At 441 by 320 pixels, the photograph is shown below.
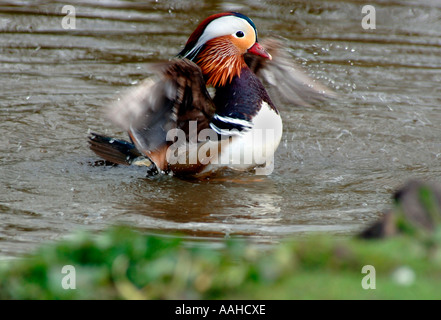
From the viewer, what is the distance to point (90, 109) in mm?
7371

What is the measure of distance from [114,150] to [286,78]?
1.70 meters

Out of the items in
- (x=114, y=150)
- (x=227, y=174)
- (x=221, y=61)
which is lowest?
(x=227, y=174)

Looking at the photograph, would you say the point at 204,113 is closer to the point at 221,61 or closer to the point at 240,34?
the point at 221,61

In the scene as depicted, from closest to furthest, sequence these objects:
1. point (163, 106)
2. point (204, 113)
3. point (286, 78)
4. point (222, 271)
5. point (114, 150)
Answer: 1. point (222, 271)
2. point (163, 106)
3. point (204, 113)
4. point (114, 150)
5. point (286, 78)

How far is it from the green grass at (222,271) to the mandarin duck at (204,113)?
2282mm

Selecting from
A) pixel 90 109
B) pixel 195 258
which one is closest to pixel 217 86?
pixel 90 109

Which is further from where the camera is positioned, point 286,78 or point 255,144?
point 286,78

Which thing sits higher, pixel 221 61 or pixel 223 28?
pixel 223 28

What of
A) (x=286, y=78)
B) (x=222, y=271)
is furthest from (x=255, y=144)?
(x=222, y=271)

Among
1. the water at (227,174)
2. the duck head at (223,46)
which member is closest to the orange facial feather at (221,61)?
the duck head at (223,46)

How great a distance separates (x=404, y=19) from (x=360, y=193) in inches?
210

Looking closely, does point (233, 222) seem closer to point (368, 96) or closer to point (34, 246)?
point (34, 246)

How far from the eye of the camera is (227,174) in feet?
19.1

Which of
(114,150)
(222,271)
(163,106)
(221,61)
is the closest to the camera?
(222,271)
